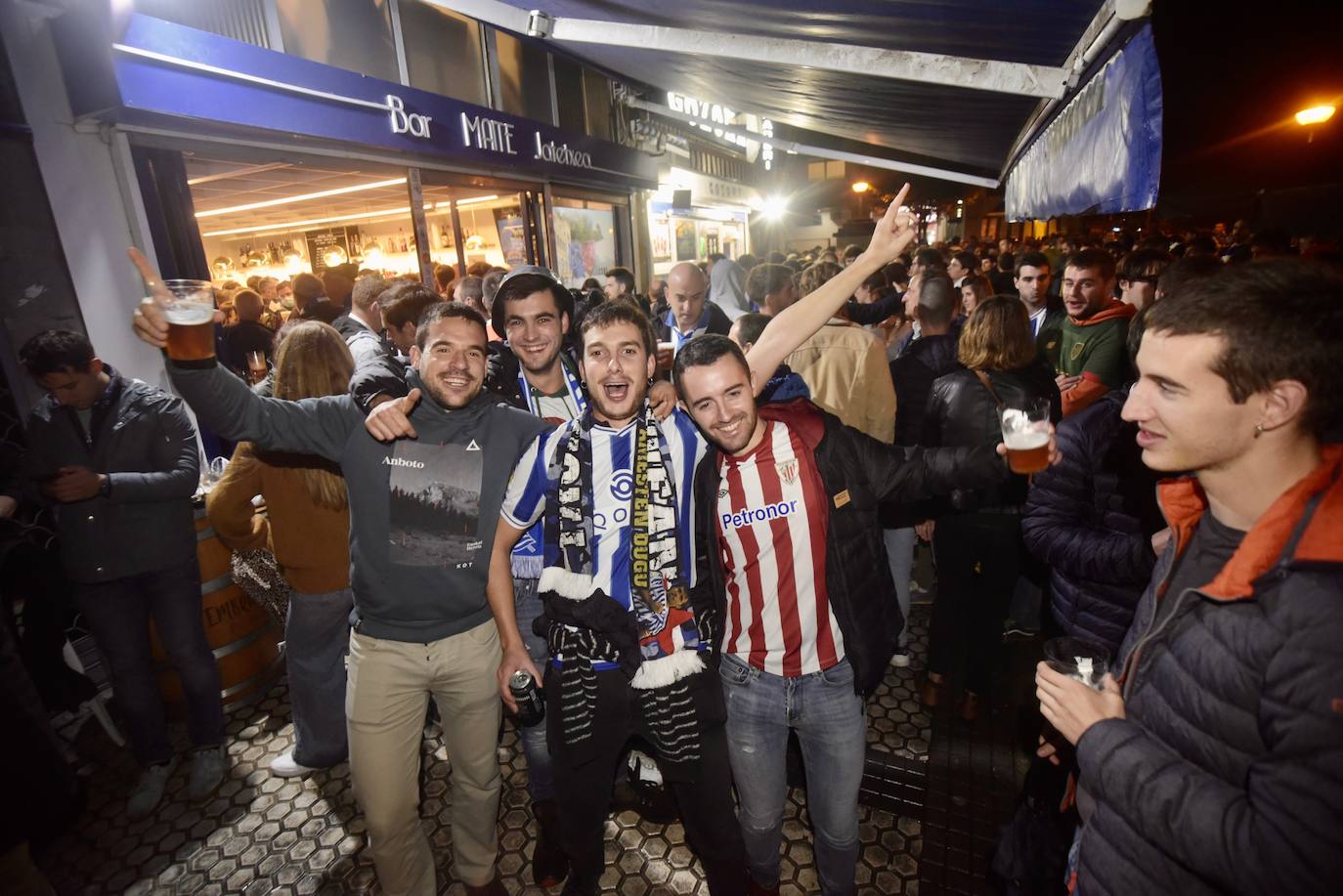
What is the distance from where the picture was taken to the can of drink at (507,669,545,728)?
2.25 m

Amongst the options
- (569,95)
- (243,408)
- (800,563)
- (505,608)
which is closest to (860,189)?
(569,95)

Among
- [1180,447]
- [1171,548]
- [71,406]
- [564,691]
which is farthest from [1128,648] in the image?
[71,406]

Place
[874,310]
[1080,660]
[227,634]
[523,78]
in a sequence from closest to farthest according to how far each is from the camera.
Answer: [1080,660] < [227,634] < [874,310] < [523,78]

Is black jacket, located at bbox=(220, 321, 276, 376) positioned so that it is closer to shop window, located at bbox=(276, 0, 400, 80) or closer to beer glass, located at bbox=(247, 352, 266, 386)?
beer glass, located at bbox=(247, 352, 266, 386)

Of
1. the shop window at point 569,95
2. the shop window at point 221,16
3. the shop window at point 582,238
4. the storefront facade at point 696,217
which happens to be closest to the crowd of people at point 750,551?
the shop window at point 221,16

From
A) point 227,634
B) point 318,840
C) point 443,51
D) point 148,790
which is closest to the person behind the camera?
point 318,840

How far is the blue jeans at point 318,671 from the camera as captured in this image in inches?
124

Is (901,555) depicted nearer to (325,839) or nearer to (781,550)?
(781,550)

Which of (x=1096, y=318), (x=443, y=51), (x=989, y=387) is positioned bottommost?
(x=989, y=387)

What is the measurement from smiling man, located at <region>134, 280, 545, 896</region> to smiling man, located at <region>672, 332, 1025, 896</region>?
92cm

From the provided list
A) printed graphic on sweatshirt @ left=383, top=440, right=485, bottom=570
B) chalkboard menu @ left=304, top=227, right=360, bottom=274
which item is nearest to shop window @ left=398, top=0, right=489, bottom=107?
chalkboard menu @ left=304, top=227, right=360, bottom=274

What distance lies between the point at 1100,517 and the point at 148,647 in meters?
4.81

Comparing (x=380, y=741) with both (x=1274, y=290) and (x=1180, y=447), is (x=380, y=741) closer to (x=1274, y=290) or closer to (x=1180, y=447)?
(x=1180, y=447)

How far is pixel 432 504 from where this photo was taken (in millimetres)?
2361
